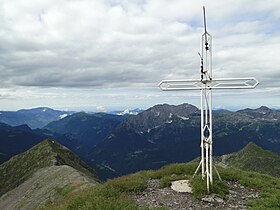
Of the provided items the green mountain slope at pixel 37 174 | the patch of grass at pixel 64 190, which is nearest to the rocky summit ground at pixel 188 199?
the patch of grass at pixel 64 190

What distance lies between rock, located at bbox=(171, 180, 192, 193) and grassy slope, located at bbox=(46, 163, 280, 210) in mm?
454

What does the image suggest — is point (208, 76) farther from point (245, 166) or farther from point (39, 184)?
point (245, 166)

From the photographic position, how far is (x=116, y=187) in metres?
25.2

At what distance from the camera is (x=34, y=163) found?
101 metres

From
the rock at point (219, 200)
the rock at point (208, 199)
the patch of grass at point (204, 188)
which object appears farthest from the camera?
the patch of grass at point (204, 188)

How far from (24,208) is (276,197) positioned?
42.8 meters

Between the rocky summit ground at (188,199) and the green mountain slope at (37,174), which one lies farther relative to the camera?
the green mountain slope at (37,174)

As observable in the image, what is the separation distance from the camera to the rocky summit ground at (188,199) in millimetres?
21594

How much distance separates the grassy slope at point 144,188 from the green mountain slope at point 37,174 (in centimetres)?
2326

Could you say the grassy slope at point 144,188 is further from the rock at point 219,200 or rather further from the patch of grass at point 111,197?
the rock at point 219,200

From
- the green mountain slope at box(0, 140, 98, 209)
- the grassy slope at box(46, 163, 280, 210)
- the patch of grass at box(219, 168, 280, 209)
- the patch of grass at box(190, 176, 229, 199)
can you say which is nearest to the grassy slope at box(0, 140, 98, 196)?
the green mountain slope at box(0, 140, 98, 209)

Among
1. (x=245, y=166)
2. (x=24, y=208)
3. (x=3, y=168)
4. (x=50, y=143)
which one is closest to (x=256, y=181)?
(x=24, y=208)

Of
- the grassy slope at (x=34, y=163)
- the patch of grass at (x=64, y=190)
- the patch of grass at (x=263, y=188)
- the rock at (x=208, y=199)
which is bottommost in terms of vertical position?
the grassy slope at (x=34, y=163)

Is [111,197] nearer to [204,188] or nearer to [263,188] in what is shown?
[204,188]
